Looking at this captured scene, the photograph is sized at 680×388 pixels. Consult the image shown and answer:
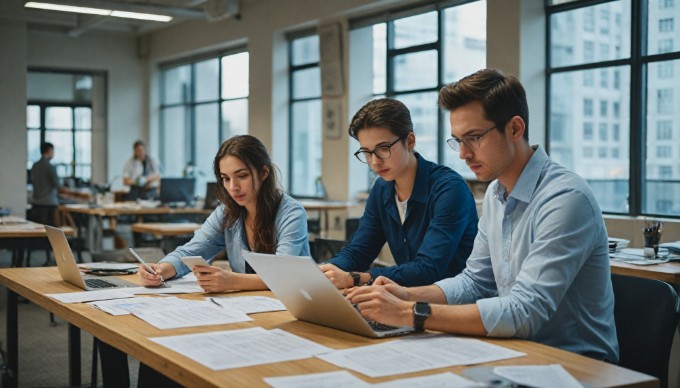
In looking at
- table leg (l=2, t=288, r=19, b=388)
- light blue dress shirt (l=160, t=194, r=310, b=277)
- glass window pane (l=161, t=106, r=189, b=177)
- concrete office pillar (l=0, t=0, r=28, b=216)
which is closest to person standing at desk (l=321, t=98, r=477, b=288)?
light blue dress shirt (l=160, t=194, r=310, b=277)

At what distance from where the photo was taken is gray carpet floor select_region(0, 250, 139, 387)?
4.34 m

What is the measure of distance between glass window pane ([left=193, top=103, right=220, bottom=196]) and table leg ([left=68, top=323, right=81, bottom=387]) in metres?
8.71

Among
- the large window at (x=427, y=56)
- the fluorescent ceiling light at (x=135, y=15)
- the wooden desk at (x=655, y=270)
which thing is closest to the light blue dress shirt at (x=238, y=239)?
the wooden desk at (x=655, y=270)

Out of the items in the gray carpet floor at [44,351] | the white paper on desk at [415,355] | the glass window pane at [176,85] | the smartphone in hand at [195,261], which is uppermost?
the glass window pane at [176,85]

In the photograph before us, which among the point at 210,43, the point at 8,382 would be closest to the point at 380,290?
the point at 8,382

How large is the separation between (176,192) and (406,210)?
646 cm

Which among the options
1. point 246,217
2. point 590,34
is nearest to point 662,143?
point 590,34

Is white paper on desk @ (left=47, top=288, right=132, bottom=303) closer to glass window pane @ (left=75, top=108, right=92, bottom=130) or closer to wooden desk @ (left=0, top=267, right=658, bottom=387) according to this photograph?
wooden desk @ (left=0, top=267, right=658, bottom=387)

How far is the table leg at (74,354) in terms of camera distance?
11.5ft

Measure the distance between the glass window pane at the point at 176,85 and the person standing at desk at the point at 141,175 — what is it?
2285 mm

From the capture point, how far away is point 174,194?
895 cm

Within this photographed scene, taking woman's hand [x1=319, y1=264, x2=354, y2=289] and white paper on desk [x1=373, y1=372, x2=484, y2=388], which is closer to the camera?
white paper on desk [x1=373, y1=372, x2=484, y2=388]

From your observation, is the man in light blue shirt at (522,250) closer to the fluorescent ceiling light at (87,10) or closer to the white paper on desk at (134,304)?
the white paper on desk at (134,304)

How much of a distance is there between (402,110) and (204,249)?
3.48 ft
